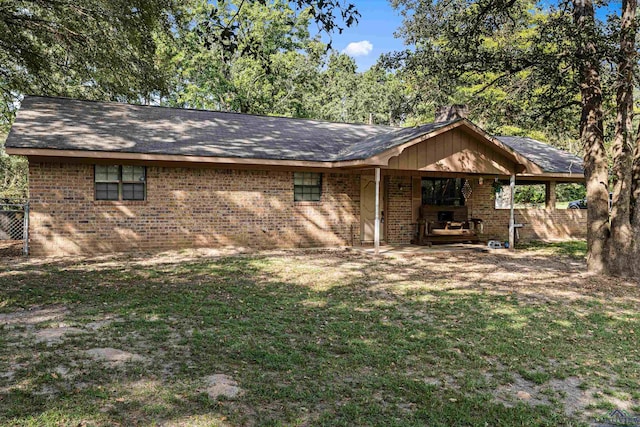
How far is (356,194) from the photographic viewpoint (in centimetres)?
1445

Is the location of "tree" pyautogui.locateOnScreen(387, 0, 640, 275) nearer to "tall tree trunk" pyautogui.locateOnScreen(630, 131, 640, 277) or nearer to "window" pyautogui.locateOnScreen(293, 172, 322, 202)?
"tall tree trunk" pyautogui.locateOnScreen(630, 131, 640, 277)

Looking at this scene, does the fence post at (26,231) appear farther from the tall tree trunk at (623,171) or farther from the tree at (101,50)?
the tall tree trunk at (623,171)

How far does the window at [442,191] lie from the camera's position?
15445mm

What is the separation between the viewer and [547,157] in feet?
57.5

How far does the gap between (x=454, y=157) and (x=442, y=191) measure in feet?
8.69

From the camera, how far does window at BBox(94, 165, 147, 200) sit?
38.7ft

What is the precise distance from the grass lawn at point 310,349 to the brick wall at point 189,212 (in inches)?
93.4

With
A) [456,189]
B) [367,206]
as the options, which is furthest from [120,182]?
[456,189]

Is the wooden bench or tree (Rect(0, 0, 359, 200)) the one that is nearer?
tree (Rect(0, 0, 359, 200))

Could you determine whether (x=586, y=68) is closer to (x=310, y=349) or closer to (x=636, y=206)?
(x=636, y=206)

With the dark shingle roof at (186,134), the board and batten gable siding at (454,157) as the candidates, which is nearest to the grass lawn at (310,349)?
the dark shingle roof at (186,134)

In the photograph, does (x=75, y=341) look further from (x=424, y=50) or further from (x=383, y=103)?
(x=383, y=103)

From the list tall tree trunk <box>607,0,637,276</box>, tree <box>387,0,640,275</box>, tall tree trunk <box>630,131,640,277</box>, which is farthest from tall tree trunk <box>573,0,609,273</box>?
tall tree trunk <box>630,131,640,277</box>

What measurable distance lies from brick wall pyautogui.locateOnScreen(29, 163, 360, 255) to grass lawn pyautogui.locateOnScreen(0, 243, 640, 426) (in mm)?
2372
